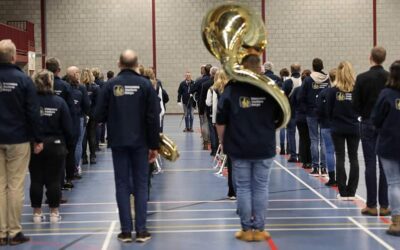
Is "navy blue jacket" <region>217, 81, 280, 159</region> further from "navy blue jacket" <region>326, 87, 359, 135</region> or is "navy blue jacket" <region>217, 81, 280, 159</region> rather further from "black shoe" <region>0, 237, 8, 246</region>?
"black shoe" <region>0, 237, 8, 246</region>

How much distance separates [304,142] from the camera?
37.7 feet

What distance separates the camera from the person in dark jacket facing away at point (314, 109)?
1054cm

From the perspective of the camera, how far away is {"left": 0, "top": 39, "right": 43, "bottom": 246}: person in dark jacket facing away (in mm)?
6168

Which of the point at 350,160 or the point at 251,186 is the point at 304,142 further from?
the point at 251,186

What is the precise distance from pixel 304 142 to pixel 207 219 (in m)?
4.47

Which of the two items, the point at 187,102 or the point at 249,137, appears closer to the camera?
the point at 249,137

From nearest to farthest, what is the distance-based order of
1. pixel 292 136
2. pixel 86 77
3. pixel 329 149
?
pixel 329 149 < pixel 86 77 < pixel 292 136

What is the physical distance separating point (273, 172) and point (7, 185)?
5.97 meters

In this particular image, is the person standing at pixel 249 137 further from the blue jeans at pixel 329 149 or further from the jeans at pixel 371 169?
the blue jeans at pixel 329 149

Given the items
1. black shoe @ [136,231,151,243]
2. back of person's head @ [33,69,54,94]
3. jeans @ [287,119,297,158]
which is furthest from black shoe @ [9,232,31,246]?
jeans @ [287,119,297,158]

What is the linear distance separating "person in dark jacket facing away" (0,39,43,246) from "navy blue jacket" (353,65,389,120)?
11.9ft

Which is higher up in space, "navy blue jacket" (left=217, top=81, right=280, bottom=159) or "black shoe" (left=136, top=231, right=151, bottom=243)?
"navy blue jacket" (left=217, top=81, right=280, bottom=159)

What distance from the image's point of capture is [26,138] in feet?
20.6

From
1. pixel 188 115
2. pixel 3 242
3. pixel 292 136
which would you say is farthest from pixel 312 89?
pixel 188 115
